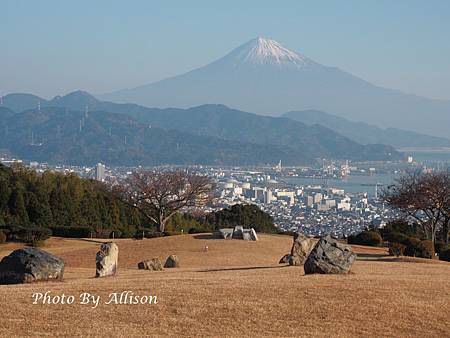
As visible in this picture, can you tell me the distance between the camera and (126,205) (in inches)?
2121

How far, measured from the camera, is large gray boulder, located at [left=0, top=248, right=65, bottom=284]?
60.3ft

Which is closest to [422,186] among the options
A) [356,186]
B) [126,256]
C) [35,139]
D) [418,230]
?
[418,230]

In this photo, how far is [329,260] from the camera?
19.9 m

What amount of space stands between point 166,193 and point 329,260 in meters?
28.8

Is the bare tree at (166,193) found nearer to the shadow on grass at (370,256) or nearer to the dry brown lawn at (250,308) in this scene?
the shadow on grass at (370,256)

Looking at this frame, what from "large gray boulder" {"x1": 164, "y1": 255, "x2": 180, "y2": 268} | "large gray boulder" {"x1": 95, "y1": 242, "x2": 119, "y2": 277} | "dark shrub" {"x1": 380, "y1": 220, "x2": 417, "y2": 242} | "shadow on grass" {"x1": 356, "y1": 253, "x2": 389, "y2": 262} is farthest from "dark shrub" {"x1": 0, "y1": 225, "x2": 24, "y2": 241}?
"dark shrub" {"x1": 380, "y1": 220, "x2": 417, "y2": 242}

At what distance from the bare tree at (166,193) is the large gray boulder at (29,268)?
28.3 meters

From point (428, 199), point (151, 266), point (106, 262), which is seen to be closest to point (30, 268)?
point (106, 262)

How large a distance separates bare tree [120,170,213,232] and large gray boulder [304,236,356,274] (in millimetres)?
27830

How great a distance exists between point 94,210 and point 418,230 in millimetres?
20645

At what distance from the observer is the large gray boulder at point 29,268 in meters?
18.4

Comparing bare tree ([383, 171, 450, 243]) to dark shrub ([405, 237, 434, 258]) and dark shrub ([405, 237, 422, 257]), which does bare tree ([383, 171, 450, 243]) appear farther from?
dark shrub ([405, 237, 434, 258])

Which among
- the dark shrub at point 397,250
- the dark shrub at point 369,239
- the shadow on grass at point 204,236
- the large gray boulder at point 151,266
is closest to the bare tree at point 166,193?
the shadow on grass at point 204,236

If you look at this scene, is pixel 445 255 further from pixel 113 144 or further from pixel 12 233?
pixel 113 144
